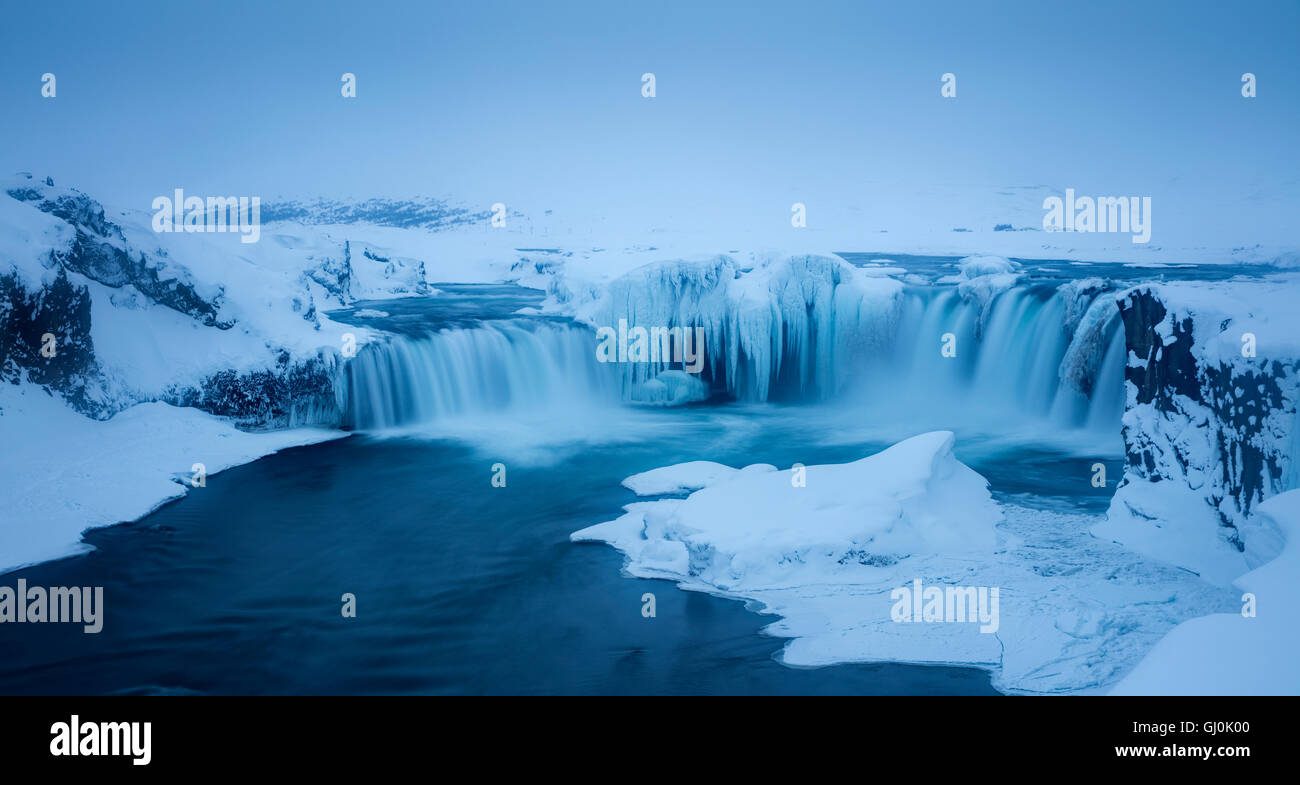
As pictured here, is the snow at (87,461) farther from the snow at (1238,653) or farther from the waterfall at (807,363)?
the snow at (1238,653)

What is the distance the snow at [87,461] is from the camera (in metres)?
9.23

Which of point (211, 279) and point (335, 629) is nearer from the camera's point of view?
point (335, 629)

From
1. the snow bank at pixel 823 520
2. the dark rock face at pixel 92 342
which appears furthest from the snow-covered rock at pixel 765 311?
the snow bank at pixel 823 520

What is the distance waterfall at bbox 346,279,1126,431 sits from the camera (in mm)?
14875

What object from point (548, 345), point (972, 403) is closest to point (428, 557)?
point (548, 345)

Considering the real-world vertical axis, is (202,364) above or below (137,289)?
below

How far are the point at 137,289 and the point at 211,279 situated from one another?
3.76 ft

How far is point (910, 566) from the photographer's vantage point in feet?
25.9

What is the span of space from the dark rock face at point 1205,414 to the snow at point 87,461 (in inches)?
443

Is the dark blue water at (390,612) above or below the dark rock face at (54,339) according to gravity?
below

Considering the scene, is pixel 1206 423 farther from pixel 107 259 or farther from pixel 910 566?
pixel 107 259

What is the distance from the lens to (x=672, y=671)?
6367 mm

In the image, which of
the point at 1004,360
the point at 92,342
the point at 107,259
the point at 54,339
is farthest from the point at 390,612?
the point at 1004,360

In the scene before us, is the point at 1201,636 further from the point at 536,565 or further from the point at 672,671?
the point at 536,565
